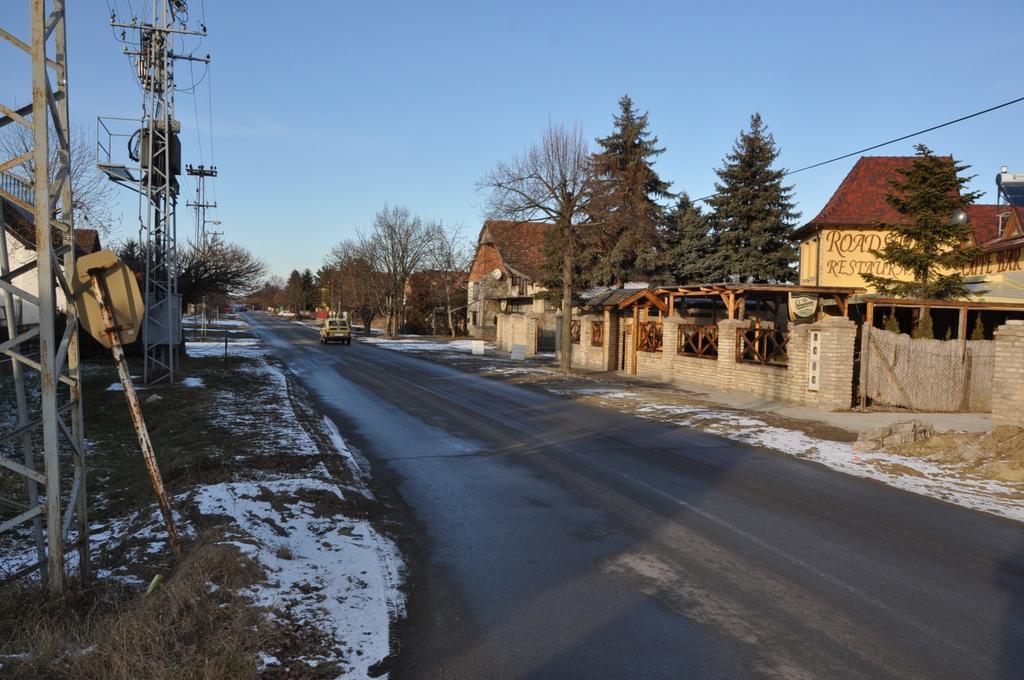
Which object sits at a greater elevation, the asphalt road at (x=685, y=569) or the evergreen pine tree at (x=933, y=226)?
the evergreen pine tree at (x=933, y=226)

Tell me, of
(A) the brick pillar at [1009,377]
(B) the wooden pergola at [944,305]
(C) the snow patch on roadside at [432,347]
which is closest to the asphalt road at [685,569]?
(A) the brick pillar at [1009,377]

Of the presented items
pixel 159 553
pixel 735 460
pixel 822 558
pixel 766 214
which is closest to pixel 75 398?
pixel 159 553

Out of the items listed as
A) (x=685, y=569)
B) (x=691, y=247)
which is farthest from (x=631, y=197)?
(x=685, y=569)

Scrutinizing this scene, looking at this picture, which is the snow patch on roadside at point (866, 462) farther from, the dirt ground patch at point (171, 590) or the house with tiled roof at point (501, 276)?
the house with tiled roof at point (501, 276)

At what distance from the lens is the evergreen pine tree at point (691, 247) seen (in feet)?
126

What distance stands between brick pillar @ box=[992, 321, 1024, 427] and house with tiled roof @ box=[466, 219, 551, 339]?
3352cm

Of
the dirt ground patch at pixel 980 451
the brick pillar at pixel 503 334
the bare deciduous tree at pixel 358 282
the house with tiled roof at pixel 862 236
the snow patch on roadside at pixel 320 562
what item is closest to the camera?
the snow patch on roadside at pixel 320 562

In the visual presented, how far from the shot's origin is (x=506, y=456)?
422 inches

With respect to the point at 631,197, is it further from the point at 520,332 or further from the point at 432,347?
the point at 432,347

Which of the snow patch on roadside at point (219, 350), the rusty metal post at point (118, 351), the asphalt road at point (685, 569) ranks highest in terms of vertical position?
the rusty metal post at point (118, 351)

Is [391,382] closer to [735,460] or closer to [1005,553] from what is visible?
[735,460]

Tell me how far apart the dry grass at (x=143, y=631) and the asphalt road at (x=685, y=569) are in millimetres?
→ 996

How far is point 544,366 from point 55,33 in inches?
1020

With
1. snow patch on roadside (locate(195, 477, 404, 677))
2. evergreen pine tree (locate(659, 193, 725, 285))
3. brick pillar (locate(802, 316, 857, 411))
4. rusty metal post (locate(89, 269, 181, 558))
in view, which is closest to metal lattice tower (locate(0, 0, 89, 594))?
rusty metal post (locate(89, 269, 181, 558))
